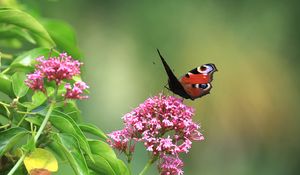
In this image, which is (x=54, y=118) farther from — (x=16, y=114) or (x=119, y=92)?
(x=119, y=92)

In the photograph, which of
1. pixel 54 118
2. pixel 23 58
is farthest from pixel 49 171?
pixel 23 58

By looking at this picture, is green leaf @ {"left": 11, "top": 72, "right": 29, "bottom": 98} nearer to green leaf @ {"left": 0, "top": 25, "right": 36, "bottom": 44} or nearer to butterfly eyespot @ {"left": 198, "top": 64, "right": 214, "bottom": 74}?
green leaf @ {"left": 0, "top": 25, "right": 36, "bottom": 44}

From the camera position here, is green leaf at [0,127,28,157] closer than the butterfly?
Yes

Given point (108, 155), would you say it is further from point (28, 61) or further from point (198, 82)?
point (198, 82)

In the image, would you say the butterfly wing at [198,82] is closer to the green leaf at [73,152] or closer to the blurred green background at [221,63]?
the green leaf at [73,152]

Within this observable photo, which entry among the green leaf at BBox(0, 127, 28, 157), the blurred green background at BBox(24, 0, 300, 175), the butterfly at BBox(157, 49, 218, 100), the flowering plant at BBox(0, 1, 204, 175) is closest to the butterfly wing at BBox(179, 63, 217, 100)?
the butterfly at BBox(157, 49, 218, 100)

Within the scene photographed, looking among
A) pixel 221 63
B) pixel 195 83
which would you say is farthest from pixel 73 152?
pixel 221 63

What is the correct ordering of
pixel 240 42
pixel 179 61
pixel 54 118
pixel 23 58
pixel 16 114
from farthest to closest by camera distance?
pixel 240 42 → pixel 179 61 → pixel 23 58 → pixel 16 114 → pixel 54 118
